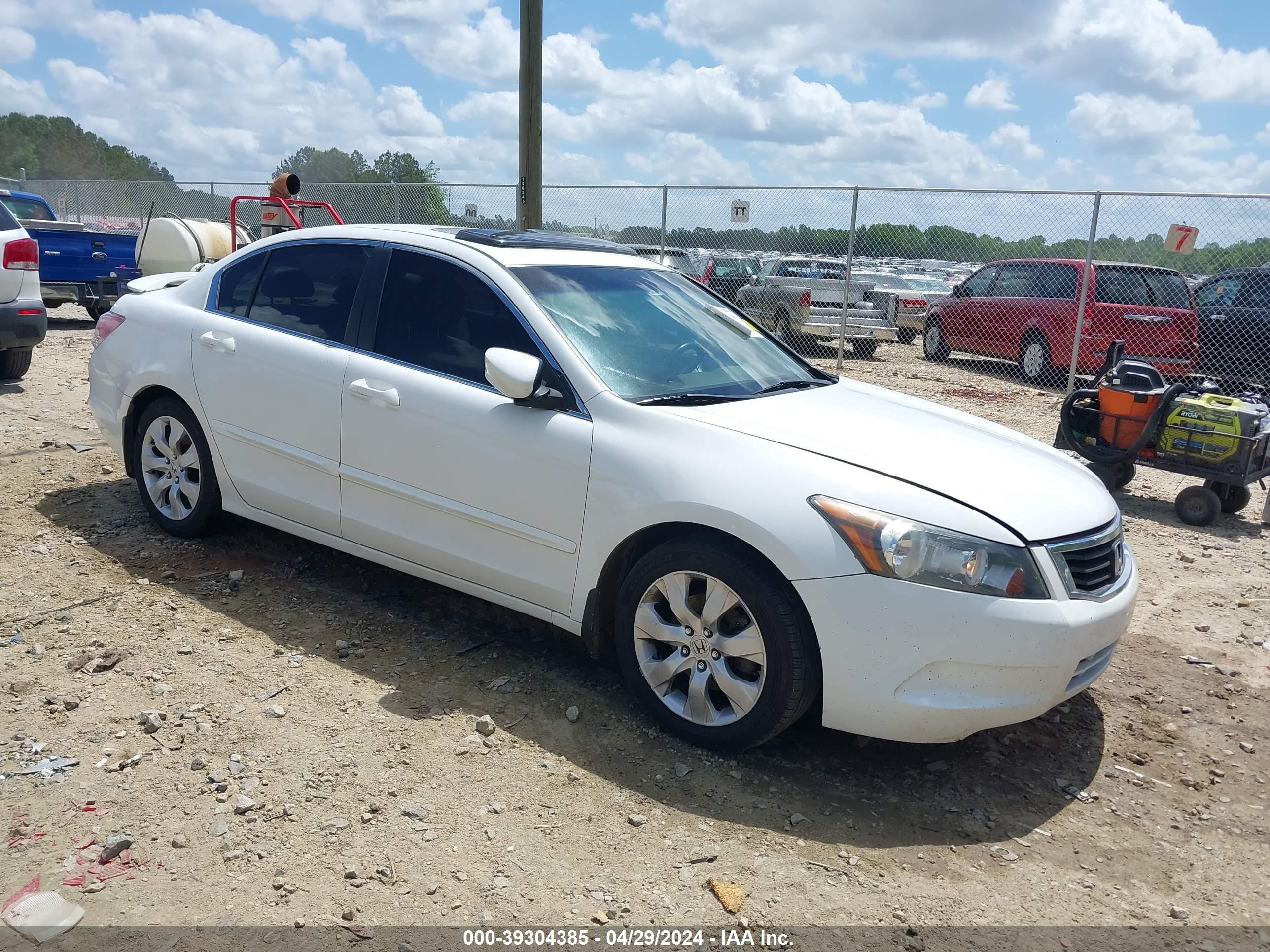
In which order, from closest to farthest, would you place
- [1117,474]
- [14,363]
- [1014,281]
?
[1117,474] < [14,363] < [1014,281]

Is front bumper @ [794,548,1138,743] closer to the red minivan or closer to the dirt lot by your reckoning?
the dirt lot

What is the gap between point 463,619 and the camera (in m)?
4.58

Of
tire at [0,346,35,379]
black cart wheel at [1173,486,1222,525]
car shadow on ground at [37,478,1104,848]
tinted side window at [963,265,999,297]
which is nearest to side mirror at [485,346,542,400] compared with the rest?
car shadow on ground at [37,478,1104,848]

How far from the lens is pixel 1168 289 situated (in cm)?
1232

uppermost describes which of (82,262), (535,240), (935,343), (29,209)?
(535,240)

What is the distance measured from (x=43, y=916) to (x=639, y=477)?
2092mm

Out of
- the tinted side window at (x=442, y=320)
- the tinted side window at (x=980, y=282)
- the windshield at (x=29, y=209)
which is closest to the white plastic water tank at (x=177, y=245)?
the windshield at (x=29, y=209)

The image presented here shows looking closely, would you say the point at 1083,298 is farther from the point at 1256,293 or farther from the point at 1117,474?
the point at 1117,474

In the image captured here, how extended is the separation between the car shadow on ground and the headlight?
79cm

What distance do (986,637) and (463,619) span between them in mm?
2388

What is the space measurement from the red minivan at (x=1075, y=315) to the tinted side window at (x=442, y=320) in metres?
9.57

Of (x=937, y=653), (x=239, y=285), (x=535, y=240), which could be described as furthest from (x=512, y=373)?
(x=239, y=285)

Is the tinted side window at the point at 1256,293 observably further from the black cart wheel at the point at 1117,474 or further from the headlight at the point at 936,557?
the headlight at the point at 936,557

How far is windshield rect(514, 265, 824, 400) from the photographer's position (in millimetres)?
3906
